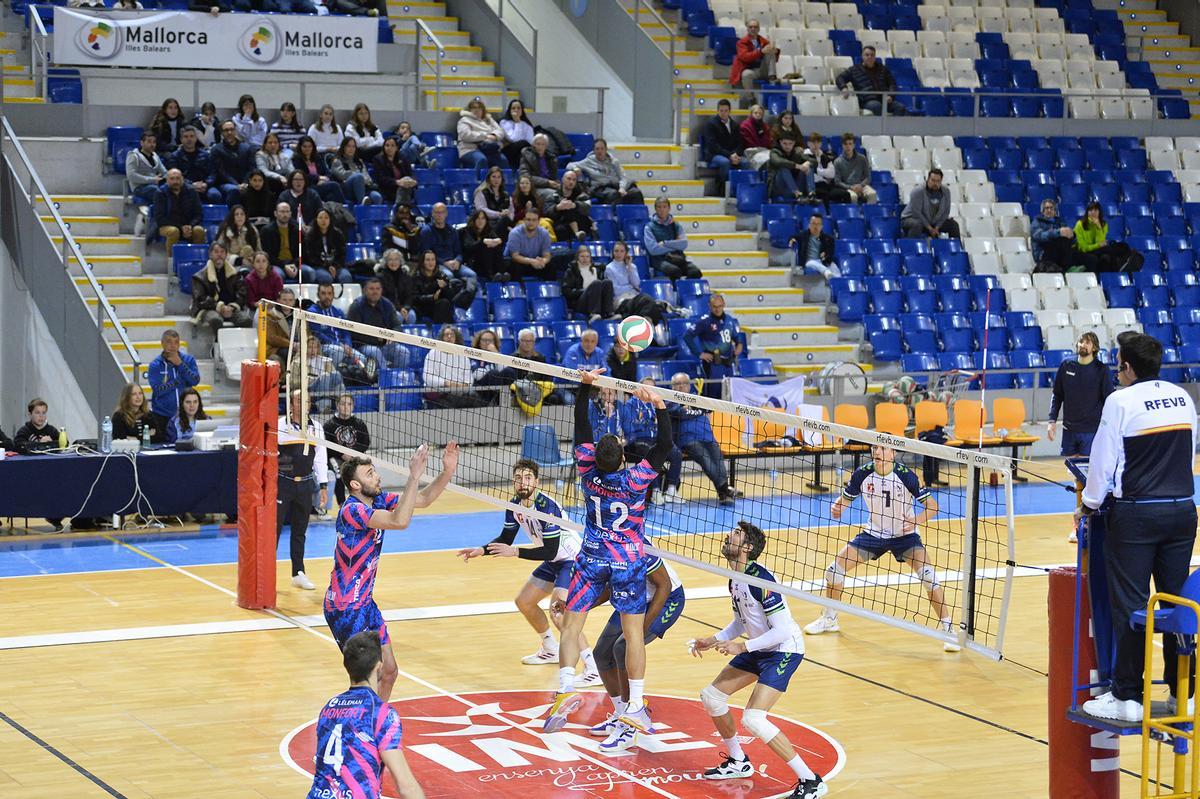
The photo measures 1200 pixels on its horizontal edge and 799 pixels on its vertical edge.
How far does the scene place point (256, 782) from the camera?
34.4 ft

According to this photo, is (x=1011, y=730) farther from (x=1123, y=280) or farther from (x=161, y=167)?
(x=1123, y=280)

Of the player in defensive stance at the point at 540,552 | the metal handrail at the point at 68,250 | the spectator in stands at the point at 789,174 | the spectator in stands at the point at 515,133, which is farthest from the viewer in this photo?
the spectator in stands at the point at 789,174

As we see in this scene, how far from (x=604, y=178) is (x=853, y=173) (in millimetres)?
4786

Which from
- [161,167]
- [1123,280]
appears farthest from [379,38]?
[1123,280]

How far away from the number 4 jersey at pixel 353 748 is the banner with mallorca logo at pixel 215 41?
19020 mm

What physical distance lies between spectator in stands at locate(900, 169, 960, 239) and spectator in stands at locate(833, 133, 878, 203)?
736 mm

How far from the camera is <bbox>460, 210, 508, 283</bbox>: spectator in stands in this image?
23.8 meters

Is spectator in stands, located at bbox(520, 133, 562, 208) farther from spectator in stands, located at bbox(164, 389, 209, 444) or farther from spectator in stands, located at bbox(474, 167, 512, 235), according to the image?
spectator in stands, located at bbox(164, 389, 209, 444)

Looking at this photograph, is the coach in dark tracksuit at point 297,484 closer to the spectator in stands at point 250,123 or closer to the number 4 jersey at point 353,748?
the number 4 jersey at point 353,748

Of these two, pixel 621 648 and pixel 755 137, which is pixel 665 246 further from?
pixel 621 648

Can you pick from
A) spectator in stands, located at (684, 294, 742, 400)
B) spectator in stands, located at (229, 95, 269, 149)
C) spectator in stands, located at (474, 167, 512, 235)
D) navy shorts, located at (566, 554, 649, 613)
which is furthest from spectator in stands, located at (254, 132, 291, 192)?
navy shorts, located at (566, 554, 649, 613)

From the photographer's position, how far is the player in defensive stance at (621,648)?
11.2m

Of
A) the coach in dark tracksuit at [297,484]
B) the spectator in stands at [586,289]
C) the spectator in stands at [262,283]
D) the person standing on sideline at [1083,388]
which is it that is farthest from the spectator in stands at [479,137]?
the coach in dark tracksuit at [297,484]

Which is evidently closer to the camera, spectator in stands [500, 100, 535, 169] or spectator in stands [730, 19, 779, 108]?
spectator in stands [500, 100, 535, 169]
